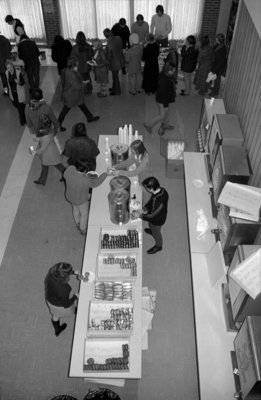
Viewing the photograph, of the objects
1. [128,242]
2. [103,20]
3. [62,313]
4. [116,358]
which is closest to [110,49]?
[103,20]

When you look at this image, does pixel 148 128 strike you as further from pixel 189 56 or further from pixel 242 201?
pixel 242 201

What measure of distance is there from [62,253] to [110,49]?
507 centimetres

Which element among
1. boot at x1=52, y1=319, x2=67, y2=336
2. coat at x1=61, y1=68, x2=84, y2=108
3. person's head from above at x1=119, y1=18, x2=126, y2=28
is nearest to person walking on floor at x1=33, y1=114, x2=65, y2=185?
coat at x1=61, y1=68, x2=84, y2=108

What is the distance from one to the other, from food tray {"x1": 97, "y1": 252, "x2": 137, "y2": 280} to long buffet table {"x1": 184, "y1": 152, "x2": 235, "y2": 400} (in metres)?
0.73

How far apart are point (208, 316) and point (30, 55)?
7.13m

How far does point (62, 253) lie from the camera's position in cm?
546

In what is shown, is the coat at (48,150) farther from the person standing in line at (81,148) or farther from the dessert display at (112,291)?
the dessert display at (112,291)

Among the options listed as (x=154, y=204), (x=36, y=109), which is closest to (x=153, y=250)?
(x=154, y=204)

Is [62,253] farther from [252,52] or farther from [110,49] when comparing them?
[110,49]

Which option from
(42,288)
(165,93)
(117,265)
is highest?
(165,93)

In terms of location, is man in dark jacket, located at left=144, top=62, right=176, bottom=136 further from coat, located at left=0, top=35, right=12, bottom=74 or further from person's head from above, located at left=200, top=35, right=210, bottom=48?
coat, located at left=0, top=35, right=12, bottom=74

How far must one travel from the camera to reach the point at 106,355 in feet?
11.7

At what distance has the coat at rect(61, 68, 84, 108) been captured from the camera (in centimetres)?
697

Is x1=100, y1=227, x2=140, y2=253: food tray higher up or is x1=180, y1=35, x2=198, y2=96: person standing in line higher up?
x1=180, y1=35, x2=198, y2=96: person standing in line
